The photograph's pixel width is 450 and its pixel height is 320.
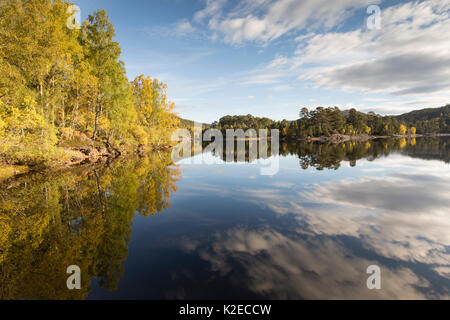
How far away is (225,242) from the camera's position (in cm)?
756

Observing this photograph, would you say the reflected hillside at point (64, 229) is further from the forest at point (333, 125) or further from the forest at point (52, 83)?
the forest at point (333, 125)

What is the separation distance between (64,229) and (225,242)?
21.4ft

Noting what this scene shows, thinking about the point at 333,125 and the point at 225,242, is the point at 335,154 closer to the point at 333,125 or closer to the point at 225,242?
the point at 225,242

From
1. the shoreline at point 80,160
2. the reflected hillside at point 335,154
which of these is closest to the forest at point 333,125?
the reflected hillside at point 335,154

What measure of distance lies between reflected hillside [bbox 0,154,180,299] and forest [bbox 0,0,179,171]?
439 cm

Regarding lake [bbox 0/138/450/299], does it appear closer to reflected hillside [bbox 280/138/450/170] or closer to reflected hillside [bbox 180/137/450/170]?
reflected hillside [bbox 280/138/450/170]

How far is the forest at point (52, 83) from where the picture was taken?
53.7ft

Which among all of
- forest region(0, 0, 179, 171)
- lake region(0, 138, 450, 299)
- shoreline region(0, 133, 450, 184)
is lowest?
lake region(0, 138, 450, 299)

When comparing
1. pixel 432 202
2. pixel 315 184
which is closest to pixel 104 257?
pixel 315 184

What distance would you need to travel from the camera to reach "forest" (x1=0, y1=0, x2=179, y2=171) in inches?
644

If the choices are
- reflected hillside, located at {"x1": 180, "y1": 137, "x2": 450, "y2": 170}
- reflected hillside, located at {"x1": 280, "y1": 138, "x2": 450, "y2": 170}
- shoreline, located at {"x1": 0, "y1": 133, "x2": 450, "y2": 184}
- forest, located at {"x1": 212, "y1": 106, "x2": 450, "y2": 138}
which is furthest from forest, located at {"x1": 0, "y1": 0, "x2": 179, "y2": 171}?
forest, located at {"x1": 212, "y1": 106, "x2": 450, "y2": 138}

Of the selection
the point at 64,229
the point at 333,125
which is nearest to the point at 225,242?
the point at 64,229

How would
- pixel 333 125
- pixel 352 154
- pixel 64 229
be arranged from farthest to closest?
pixel 333 125
pixel 352 154
pixel 64 229

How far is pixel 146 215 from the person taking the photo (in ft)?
33.9
